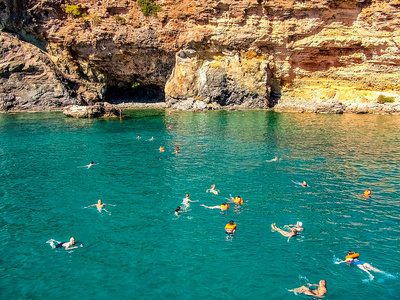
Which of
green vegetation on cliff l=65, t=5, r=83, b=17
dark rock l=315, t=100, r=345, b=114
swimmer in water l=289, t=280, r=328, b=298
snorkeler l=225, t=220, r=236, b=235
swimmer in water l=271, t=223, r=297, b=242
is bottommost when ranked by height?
swimmer in water l=289, t=280, r=328, b=298

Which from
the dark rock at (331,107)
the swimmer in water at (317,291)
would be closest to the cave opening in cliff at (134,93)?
the dark rock at (331,107)

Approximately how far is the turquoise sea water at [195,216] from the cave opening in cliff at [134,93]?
32.6m

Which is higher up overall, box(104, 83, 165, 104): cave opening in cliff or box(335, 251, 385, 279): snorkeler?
box(104, 83, 165, 104): cave opening in cliff

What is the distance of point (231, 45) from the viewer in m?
61.3

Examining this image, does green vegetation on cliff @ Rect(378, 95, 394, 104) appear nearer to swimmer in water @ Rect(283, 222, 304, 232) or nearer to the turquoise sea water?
the turquoise sea water

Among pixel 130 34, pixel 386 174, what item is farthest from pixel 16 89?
pixel 386 174

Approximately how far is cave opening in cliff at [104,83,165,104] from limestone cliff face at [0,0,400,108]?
650 cm

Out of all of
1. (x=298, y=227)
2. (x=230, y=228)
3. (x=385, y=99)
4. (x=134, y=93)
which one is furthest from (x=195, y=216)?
(x=134, y=93)

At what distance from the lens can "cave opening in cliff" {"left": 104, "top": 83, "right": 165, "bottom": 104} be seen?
7256cm

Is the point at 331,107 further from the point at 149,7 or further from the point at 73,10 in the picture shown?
the point at 73,10

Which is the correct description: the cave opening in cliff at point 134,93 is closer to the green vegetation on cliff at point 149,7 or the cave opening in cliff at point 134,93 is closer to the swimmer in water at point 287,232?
the green vegetation on cliff at point 149,7

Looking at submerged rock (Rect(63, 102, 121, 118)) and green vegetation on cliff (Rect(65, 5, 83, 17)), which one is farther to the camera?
green vegetation on cliff (Rect(65, 5, 83, 17))

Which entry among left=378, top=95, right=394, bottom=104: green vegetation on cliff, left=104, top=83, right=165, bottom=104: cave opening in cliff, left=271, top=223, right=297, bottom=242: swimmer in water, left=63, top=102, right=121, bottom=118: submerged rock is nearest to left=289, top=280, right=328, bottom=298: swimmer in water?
left=271, top=223, right=297, bottom=242: swimmer in water

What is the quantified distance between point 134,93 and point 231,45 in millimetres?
26508
